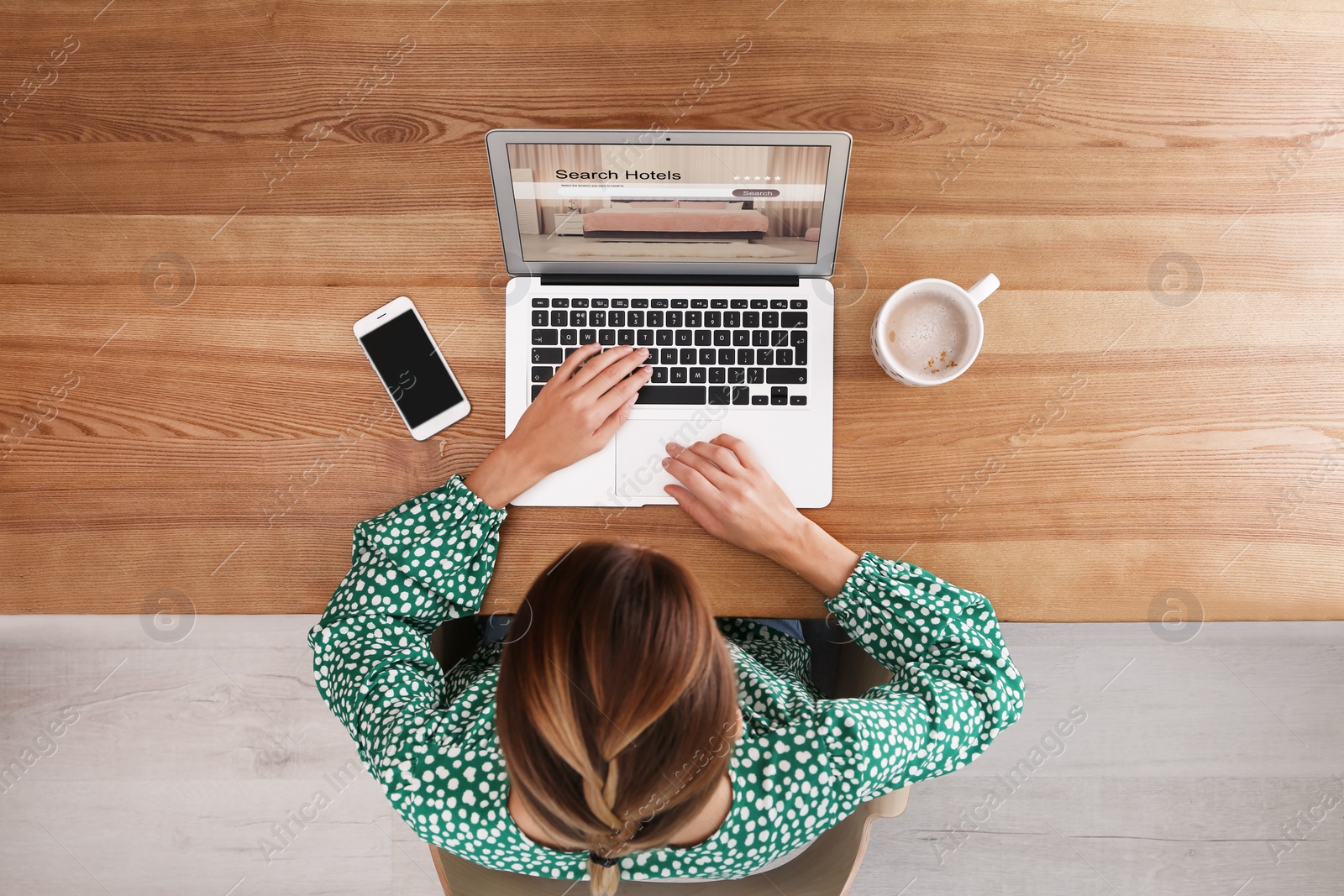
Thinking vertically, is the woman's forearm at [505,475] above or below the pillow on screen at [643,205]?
below

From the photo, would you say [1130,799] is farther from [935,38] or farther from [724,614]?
[935,38]

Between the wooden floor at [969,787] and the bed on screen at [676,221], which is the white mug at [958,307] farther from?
the wooden floor at [969,787]

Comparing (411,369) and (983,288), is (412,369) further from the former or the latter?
(983,288)

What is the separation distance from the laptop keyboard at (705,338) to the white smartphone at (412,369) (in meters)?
0.12

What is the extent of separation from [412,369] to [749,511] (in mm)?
417

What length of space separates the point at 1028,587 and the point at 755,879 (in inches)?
18.0

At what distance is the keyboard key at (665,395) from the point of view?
33.1 inches

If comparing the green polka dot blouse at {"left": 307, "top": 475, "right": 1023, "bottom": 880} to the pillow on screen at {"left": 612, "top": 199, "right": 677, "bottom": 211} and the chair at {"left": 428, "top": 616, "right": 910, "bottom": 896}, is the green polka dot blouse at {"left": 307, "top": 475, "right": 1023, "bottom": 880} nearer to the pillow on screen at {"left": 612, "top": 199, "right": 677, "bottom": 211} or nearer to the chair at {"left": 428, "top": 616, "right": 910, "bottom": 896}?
the chair at {"left": 428, "top": 616, "right": 910, "bottom": 896}

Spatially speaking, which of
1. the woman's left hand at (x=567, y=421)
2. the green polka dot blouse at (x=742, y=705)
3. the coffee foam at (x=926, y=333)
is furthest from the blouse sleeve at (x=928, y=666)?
the woman's left hand at (x=567, y=421)

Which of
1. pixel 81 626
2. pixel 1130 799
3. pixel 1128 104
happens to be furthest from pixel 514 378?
pixel 1130 799

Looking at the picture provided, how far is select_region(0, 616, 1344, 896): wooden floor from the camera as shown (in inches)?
56.5

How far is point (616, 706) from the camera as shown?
0.60 meters

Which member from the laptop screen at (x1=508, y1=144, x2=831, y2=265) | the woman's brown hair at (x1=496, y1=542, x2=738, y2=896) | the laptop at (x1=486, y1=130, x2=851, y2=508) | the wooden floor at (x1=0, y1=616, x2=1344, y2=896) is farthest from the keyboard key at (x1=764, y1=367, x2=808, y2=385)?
the wooden floor at (x1=0, y1=616, x2=1344, y2=896)

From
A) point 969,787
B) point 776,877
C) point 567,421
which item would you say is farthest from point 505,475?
point 969,787
